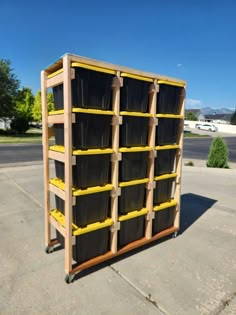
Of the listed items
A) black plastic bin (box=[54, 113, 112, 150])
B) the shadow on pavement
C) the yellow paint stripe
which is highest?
the yellow paint stripe

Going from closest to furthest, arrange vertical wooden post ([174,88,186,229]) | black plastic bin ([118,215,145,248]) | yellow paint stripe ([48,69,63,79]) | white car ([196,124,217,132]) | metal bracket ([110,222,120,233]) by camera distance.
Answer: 1. yellow paint stripe ([48,69,63,79])
2. metal bracket ([110,222,120,233])
3. black plastic bin ([118,215,145,248])
4. vertical wooden post ([174,88,186,229])
5. white car ([196,124,217,132])

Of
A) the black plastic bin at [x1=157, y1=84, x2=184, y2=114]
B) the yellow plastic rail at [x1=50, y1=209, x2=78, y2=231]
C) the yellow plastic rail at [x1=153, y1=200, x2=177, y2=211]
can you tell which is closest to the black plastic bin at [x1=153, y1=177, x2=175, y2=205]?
the yellow plastic rail at [x1=153, y1=200, x2=177, y2=211]

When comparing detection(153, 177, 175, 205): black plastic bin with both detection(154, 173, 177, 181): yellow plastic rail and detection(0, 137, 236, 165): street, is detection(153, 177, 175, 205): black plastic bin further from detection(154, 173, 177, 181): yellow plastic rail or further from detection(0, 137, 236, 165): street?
Result: detection(0, 137, 236, 165): street

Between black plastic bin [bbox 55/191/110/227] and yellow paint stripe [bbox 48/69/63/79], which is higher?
yellow paint stripe [bbox 48/69/63/79]

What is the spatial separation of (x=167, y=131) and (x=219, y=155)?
21.8 feet

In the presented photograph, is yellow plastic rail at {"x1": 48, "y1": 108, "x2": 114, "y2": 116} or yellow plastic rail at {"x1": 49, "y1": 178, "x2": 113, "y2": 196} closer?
yellow plastic rail at {"x1": 48, "y1": 108, "x2": 114, "y2": 116}

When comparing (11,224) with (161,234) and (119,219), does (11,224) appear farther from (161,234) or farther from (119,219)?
(161,234)

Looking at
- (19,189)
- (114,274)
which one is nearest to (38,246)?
(114,274)

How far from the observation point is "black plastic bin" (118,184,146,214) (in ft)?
8.46

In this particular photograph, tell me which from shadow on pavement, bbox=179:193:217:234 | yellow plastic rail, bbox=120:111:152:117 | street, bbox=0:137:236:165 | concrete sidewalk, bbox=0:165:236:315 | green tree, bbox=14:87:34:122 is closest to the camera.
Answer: concrete sidewalk, bbox=0:165:236:315

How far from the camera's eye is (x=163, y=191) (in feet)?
9.89

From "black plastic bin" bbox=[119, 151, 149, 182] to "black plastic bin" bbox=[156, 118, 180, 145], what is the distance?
1.02 ft

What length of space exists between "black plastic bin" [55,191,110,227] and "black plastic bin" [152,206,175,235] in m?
0.81

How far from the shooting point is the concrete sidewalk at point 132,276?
1.91 metres
